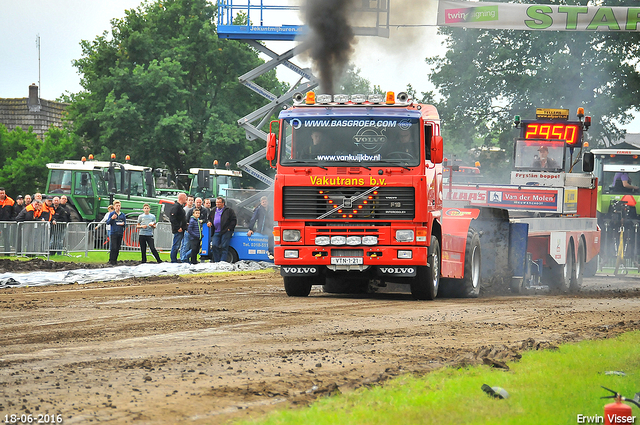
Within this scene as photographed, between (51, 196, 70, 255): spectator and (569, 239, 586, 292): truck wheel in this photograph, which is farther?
(51, 196, 70, 255): spectator

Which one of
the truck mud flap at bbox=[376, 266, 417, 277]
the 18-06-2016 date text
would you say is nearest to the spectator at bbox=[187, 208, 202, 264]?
the truck mud flap at bbox=[376, 266, 417, 277]

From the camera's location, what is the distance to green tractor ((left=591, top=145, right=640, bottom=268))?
26.8 meters

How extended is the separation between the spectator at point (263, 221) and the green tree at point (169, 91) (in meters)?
22.1

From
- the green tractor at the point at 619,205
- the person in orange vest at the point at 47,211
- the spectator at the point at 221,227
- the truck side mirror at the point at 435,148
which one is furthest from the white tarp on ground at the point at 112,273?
the green tractor at the point at 619,205

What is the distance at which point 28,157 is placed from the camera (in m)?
49.8

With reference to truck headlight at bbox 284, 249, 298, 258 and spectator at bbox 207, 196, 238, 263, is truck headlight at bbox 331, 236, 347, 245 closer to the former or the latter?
truck headlight at bbox 284, 249, 298, 258

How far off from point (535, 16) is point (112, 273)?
14.8 m

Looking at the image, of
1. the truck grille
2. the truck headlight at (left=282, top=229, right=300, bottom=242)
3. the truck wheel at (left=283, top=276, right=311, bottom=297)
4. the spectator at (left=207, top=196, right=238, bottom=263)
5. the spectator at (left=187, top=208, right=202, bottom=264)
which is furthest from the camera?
the spectator at (left=187, top=208, right=202, bottom=264)

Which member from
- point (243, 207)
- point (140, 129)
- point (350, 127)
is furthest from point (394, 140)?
point (140, 129)

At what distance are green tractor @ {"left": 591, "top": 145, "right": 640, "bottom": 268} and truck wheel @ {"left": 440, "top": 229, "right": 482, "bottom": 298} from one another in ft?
36.3

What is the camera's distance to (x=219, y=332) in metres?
10.0

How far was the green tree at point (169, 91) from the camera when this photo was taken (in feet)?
150

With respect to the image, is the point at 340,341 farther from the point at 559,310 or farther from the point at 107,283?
the point at 107,283

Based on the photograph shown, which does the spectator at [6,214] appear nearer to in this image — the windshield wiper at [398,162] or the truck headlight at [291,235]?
the truck headlight at [291,235]
